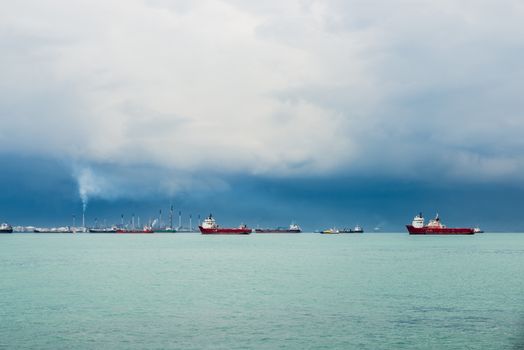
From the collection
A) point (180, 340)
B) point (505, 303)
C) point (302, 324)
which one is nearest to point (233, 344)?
point (180, 340)

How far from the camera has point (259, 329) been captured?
44812 mm

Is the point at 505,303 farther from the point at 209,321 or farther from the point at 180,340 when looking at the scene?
the point at 180,340

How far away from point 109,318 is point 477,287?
4690cm

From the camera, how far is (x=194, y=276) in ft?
294

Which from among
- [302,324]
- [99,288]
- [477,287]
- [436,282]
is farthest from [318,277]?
[302,324]

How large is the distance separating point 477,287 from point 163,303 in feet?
131

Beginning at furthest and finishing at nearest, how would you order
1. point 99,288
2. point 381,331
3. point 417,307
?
1. point 99,288
2. point 417,307
3. point 381,331

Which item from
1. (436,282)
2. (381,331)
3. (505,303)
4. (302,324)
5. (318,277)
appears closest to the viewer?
(381,331)

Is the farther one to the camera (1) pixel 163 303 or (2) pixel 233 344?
(1) pixel 163 303

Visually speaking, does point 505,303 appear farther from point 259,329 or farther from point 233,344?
Answer: point 233,344

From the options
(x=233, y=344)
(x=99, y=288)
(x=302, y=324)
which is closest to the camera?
(x=233, y=344)

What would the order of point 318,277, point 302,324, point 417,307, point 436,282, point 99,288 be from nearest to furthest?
point 302,324 → point 417,307 → point 99,288 → point 436,282 → point 318,277

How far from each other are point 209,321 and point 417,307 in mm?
20409

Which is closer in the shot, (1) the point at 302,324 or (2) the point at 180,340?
(2) the point at 180,340
